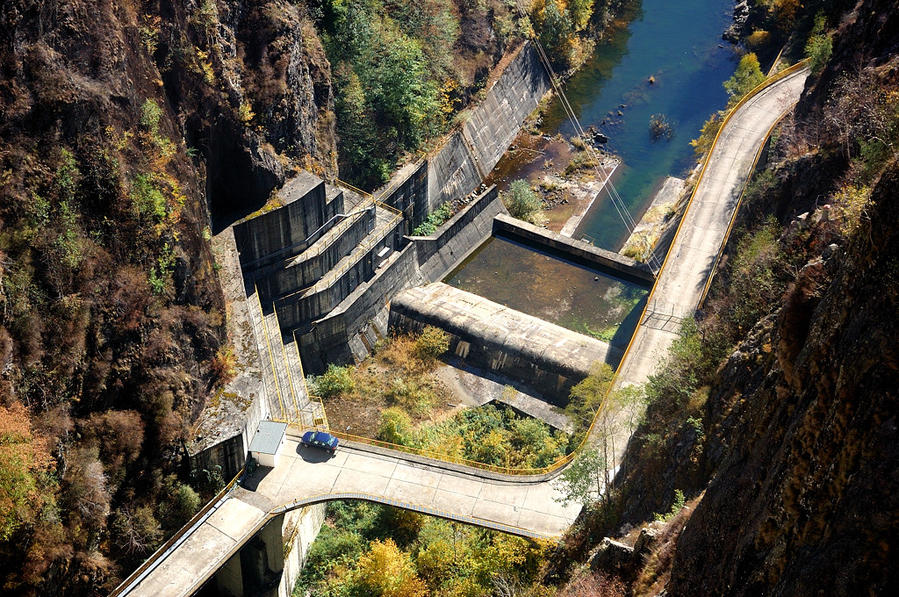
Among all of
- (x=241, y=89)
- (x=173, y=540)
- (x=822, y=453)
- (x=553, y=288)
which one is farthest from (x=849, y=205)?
(x=241, y=89)

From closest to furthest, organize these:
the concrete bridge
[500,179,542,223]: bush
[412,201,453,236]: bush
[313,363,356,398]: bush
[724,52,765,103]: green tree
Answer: the concrete bridge → [313,363,356,398]: bush → [412,201,453,236]: bush → [500,179,542,223]: bush → [724,52,765,103]: green tree

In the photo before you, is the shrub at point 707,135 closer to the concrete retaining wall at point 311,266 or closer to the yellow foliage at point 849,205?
the concrete retaining wall at point 311,266

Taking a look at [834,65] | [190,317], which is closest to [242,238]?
[190,317]

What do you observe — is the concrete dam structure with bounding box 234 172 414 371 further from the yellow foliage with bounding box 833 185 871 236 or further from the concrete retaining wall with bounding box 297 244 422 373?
the yellow foliage with bounding box 833 185 871 236

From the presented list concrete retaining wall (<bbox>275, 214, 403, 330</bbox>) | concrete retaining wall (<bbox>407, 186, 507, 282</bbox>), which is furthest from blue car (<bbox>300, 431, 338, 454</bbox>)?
concrete retaining wall (<bbox>407, 186, 507, 282</bbox>)

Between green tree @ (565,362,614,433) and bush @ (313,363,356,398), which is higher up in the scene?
green tree @ (565,362,614,433)

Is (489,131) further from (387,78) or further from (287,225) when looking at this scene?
(287,225)

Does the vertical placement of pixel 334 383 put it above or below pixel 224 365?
below

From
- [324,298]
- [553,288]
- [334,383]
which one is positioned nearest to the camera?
[334,383]
